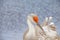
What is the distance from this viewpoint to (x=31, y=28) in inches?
85.1

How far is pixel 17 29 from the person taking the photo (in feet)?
7.22

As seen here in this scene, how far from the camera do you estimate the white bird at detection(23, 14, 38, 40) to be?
2.14 metres

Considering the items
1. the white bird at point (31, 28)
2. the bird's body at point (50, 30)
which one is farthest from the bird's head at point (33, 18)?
the bird's body at point (50, 30)

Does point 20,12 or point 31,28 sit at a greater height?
point 20,12

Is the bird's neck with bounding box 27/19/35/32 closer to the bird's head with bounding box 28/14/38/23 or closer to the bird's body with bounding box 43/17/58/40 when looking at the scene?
the bird's head with bounding box 28/14/38/23

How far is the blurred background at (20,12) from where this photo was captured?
221 centimetres

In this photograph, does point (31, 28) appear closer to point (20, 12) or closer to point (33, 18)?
point (33, 18)

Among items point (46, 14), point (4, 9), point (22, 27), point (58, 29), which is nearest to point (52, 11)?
point (46, 14)

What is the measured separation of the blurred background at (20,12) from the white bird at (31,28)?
6 cm

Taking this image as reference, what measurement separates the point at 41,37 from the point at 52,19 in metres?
0.29

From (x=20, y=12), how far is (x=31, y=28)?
0.27 m

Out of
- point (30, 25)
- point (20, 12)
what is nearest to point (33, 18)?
point (30, 25)

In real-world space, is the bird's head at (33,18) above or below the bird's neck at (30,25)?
above

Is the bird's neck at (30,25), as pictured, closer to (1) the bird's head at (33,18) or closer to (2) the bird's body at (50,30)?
(1) the bird's head at (33,18)
